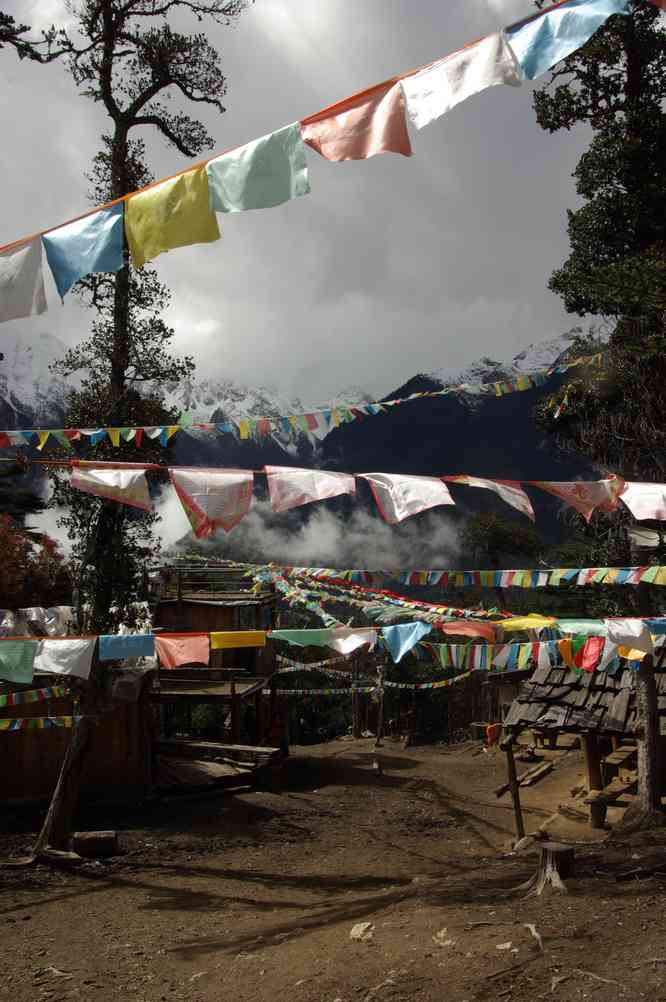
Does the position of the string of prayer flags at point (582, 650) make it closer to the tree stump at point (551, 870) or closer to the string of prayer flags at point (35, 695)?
the tree stump at point (551, 870)

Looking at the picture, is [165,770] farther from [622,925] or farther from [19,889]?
[622,925]

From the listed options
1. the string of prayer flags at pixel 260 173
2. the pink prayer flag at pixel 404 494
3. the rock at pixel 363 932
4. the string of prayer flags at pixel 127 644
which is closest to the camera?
the string of prayer flags at pixel 260 173

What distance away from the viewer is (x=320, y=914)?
26.3 feet

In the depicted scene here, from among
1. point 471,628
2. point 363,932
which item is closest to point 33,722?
point 363,932

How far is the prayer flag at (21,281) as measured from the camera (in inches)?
253

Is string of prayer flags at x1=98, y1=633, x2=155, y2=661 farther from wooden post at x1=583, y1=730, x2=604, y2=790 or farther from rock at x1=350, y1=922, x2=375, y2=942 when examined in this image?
wooden post at x1=583, y1=730, x2=604, y2=790

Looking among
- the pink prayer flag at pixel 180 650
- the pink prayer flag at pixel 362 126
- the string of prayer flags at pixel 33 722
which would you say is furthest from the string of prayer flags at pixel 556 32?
the string of prayer flags at pixel 33 722

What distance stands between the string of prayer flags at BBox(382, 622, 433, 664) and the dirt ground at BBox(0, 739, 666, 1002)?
7.60 feet

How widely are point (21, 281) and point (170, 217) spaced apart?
1331 mm

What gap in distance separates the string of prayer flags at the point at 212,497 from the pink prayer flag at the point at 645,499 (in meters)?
3.55

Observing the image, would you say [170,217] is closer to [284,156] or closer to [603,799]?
[284,156]

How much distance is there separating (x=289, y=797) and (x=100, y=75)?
13829 millimetres

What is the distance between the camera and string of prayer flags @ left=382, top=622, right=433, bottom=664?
313 inches

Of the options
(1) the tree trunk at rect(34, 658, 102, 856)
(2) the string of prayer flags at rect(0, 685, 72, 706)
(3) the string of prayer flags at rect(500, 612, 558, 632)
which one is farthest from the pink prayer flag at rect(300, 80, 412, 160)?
(2) the string of prayer flags at rect(0, 685, 72, 706)
